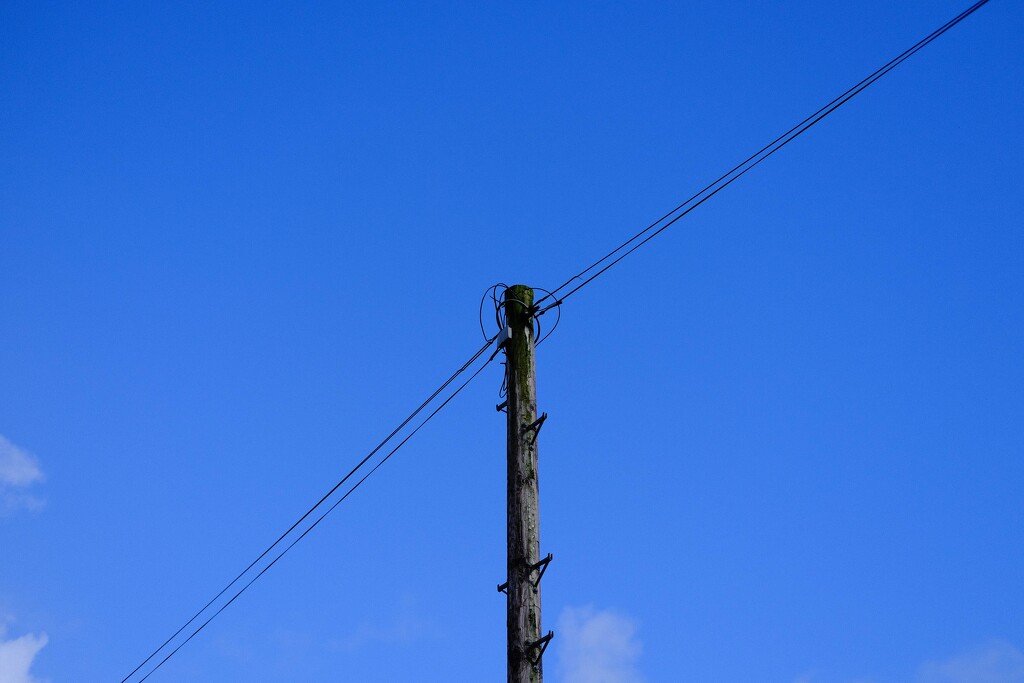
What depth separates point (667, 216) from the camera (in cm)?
857

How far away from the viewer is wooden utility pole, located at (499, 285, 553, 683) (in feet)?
20.0

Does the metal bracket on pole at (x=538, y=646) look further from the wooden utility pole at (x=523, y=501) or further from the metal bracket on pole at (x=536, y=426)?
the metal bracket on pole at (x=536, y=426)

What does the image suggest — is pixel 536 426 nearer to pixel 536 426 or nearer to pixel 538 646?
pixel 536 426

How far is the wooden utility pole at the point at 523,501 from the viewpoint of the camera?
6.11m

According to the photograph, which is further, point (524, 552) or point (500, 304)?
point (500, 304)

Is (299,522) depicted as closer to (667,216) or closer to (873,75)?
(667,216)

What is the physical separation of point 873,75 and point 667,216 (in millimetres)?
2121

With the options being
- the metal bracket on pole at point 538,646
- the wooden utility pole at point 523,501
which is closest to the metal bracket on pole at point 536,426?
the wooden utility pole at point 523,501

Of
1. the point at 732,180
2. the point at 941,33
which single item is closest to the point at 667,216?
the point at 732,180

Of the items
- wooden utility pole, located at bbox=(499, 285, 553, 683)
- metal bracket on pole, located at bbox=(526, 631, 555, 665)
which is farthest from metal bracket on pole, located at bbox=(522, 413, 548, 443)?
metal bracket on pole, located at bbox=(526, 631, 555, 665)

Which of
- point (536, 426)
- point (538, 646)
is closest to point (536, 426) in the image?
point (536, 426)

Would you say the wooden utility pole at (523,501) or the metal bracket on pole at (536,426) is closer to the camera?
the wooden utility pole at (523,501)

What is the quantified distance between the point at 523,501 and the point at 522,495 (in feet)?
0.16

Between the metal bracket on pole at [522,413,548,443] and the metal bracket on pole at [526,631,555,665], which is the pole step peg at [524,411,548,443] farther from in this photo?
the metal bracket on pole at [526,631,555,665]
